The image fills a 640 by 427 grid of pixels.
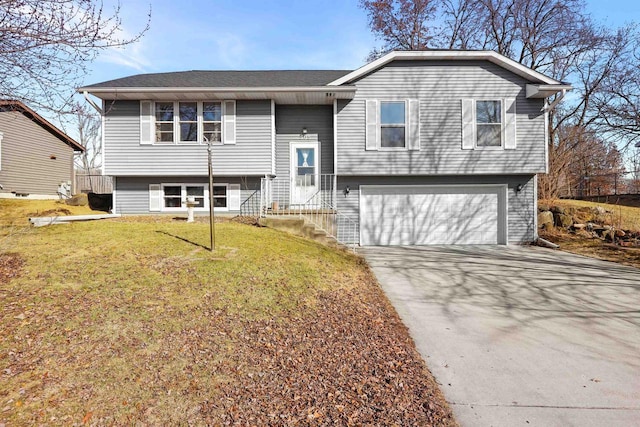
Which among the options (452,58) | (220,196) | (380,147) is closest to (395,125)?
(380,147)

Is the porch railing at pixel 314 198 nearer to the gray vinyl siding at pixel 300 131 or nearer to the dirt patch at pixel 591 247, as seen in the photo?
the gray vinyl siding at pixel 300 131

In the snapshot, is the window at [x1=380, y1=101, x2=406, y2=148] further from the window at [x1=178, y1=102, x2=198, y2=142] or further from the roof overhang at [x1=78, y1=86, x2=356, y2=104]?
the window at [x1=178, y1=102, x2=198, y2=142]

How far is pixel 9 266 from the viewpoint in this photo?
15.6 feet

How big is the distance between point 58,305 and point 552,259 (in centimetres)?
1037

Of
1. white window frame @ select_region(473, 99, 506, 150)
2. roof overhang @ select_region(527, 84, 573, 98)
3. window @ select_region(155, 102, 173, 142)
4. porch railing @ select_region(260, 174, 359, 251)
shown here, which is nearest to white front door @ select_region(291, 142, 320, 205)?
porch railing @ select_region(260, 174, 359, 251)

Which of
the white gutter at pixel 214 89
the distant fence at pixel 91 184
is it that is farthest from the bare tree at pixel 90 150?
the white gutter at pixel 214 89

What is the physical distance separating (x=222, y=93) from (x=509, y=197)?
1010cm

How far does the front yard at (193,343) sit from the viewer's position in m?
2.47

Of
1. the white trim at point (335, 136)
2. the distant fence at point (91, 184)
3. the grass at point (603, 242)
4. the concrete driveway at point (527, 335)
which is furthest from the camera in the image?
the distant fence at point (91, 184)

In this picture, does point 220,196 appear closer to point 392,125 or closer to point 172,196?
point 172,196

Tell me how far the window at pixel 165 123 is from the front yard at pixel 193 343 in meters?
5.71

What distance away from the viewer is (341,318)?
4.38 metres

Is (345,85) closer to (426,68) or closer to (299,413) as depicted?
(426,68)

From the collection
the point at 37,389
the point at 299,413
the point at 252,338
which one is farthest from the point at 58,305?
the point at 299,413
